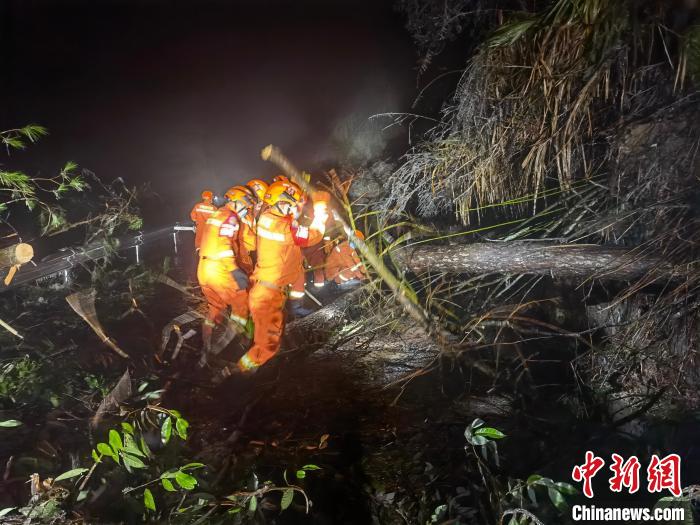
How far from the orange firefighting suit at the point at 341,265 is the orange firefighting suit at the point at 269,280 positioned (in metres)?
1.04

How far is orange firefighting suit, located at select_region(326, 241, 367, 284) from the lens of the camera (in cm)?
551

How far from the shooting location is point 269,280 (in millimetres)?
4438

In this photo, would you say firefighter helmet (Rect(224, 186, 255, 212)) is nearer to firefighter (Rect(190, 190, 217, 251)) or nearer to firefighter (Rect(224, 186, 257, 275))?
firefighter (Rect(224, 186, 257, 275))

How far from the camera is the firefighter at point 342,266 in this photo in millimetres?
5504

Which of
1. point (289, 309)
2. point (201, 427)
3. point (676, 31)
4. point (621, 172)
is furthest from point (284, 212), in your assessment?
point (676, 31)

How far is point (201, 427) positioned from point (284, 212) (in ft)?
7.19

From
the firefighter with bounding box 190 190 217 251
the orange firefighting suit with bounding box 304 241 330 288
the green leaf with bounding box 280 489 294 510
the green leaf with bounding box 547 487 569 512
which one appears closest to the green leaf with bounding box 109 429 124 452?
the green leaf with bounding box 280 489 294 510

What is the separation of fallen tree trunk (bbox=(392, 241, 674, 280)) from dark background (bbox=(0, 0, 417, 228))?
219 inches

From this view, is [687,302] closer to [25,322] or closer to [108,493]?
[108,493]

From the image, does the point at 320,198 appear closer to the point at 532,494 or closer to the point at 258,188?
the point at 258,188

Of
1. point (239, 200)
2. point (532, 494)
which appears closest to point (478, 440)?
point (532, 494)

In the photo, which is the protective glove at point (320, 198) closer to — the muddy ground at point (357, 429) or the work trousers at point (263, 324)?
the work trousers at point (263, 324)

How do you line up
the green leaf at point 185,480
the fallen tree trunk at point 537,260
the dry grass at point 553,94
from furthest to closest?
the fallen tree trunk at point 537,260
the dry grass at point 553,94
the green leaf at point 185,480
